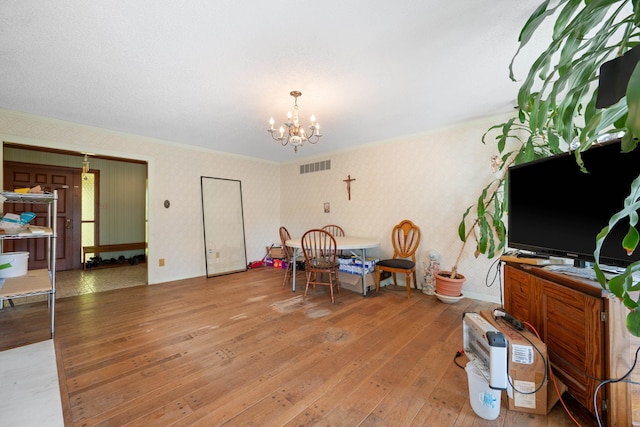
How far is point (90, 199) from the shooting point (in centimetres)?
525

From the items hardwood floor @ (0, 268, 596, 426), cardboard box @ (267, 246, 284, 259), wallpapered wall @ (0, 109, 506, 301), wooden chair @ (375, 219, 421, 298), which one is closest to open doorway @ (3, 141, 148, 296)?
wallpapered wall @ (0, 109, 506, 301)

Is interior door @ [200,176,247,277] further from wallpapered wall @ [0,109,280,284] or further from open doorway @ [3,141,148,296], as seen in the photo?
open doorway @ [3,141,148,296]

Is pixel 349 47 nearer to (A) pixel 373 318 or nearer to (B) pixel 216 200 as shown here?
(A) pixel 373 318

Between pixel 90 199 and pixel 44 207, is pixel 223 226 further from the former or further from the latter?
pixel 44 207

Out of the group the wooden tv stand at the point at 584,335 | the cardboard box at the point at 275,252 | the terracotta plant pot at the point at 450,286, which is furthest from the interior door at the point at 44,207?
the wooden tv stand at the point at 584,335

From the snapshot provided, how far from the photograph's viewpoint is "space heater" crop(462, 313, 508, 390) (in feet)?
4.31

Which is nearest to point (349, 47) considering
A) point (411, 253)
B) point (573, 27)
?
point (573, 27)

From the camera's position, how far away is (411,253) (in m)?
3.61

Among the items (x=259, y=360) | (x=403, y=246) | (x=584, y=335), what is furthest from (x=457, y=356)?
(x=403, y=246)

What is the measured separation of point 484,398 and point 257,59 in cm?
269

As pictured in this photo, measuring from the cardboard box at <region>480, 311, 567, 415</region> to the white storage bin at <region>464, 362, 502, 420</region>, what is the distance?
139mm

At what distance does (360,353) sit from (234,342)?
107cm

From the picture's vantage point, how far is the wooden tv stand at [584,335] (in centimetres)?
118

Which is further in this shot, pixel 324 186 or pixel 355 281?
pixel 324 186
